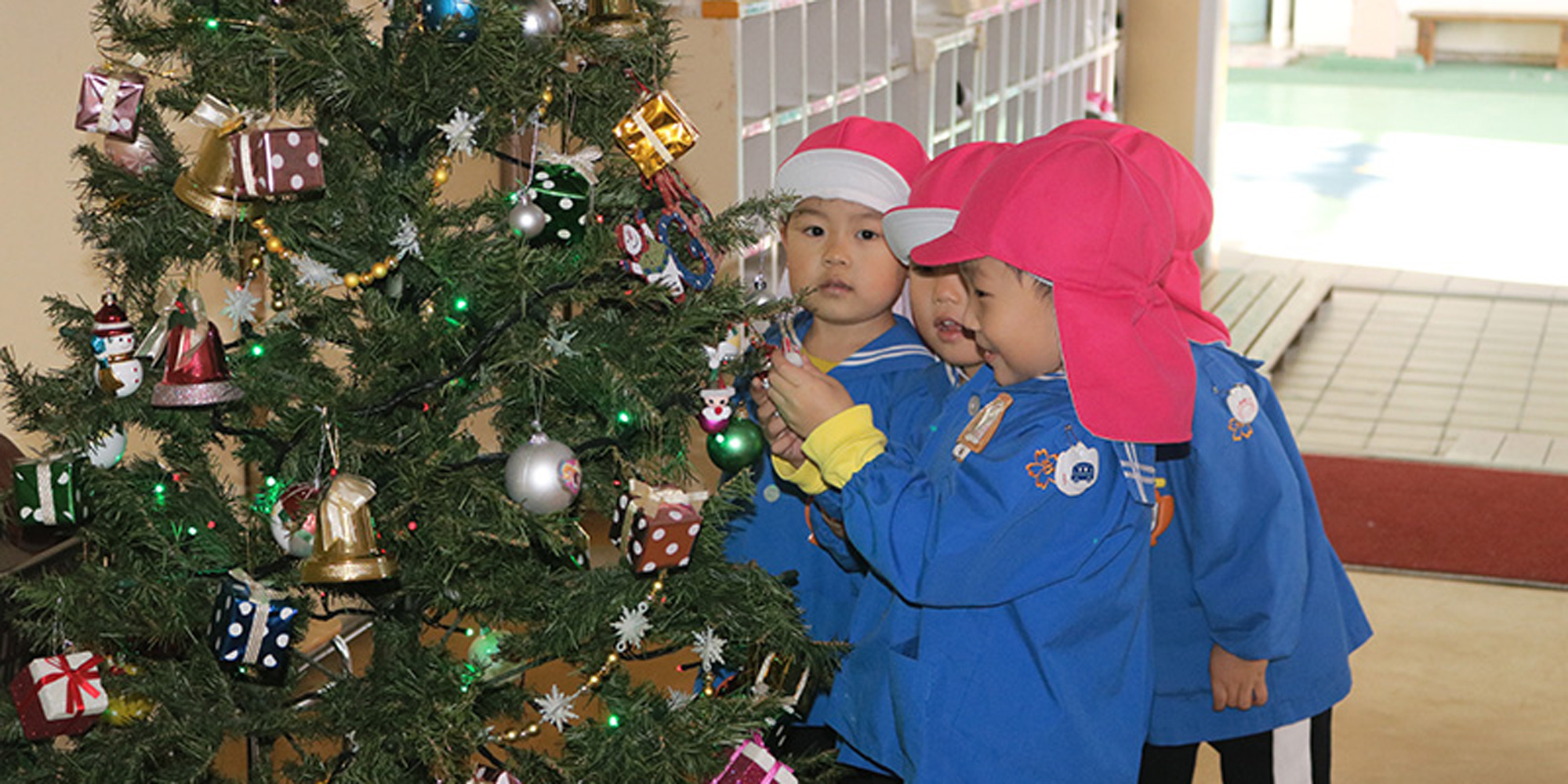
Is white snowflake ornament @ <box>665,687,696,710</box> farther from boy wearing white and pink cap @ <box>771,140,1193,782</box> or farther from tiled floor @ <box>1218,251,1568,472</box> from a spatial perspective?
tiled floor @ <box>1218,251,1568,472</box>

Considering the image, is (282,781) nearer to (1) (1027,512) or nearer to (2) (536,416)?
(2) (536,416)

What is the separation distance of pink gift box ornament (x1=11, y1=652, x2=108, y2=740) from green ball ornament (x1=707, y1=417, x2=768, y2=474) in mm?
613

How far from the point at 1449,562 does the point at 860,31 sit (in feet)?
5.93

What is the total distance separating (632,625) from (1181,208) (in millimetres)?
823

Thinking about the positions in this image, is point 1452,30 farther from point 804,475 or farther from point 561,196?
point 561,196

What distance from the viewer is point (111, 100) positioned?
4.65 feet

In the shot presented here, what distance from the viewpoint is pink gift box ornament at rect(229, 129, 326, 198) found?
1329mm

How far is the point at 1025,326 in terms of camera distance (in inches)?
61.1

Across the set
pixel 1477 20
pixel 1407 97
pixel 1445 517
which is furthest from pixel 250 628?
pixel 1477 20

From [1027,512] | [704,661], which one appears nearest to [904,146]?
[1027,512]

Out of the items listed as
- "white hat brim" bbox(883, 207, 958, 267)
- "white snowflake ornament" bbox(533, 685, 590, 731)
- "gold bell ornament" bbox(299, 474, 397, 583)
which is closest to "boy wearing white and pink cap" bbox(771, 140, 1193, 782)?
"white hat brim" bbox(883, 207, 958, 267)

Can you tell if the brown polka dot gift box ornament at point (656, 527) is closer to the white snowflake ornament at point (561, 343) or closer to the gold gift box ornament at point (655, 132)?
the white snowflake ornament at point (561, 343)

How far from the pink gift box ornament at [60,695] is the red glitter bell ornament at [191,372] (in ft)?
0.87

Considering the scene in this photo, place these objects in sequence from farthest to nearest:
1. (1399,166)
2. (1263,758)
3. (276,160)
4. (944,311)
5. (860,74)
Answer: (1399,166) < (860,74) < (1263,758) < (944,311) < (276,160)
